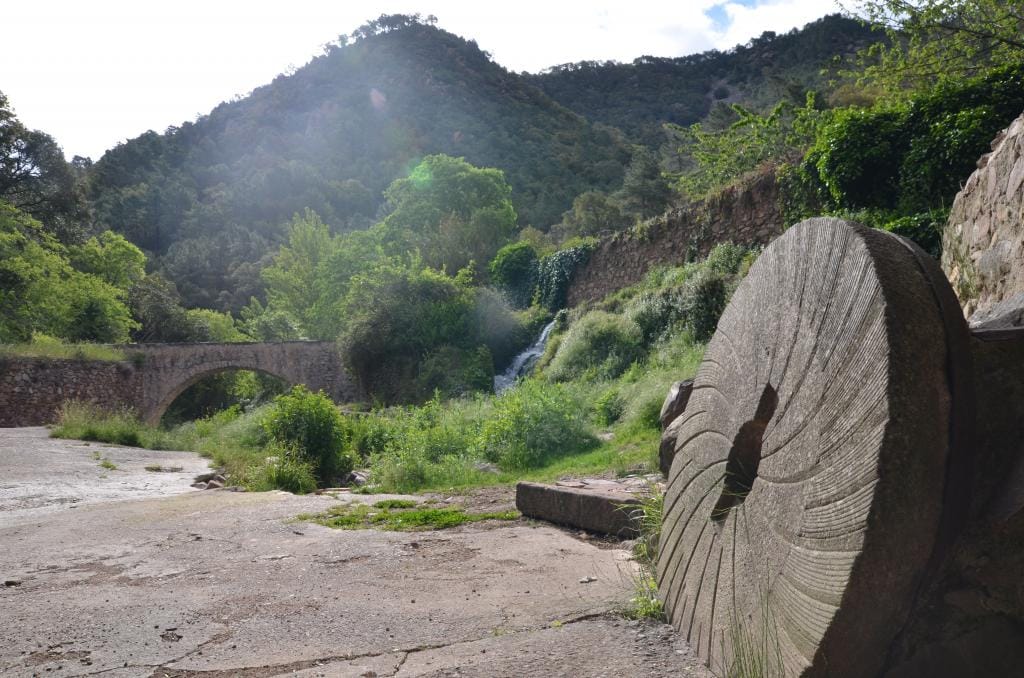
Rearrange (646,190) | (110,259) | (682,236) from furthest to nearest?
(646,190), (110,259), (682,236)

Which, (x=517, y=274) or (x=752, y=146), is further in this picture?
(x=517, y=274)

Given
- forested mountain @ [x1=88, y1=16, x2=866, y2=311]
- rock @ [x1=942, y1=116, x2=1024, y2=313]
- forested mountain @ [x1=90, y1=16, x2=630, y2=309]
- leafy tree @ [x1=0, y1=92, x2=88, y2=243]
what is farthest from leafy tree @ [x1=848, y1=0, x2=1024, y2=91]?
forested mountain @ [x1=90, y1=16, x2=630, y2=309]

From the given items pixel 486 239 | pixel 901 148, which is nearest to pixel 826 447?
→ pixel 901 148

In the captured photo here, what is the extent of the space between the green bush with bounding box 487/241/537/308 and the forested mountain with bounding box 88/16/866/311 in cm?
2013

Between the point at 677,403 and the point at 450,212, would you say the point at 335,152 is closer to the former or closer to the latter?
the point at 450,212

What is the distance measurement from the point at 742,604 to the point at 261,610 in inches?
69.7

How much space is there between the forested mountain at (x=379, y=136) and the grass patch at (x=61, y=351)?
2541 centimetres

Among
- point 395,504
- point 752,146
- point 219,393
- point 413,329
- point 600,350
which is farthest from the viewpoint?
point 219,393

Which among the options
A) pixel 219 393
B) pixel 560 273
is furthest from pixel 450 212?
pixel 219 393

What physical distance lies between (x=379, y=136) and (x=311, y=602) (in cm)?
7170

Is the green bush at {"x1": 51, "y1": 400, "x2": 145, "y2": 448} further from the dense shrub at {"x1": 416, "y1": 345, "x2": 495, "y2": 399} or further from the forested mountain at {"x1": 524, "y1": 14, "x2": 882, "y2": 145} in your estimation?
the forested mountain at {"x1": 524, "y1": 14, "x2": 882, "y2": 145}

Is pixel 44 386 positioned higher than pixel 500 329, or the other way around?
pixel 500 329

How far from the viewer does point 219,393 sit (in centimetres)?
3206

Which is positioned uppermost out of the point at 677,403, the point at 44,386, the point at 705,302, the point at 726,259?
the point at 726,259
